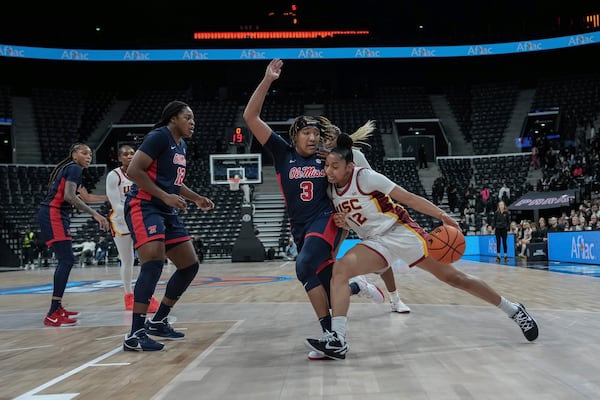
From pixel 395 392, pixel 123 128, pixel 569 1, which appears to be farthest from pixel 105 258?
pixel 569 1

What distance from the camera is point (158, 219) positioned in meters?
4.36

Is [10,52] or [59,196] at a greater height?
[10,52]

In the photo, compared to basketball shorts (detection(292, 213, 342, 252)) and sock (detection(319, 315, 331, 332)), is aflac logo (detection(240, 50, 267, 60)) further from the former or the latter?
sock (detection(319, 315, 331, 332))

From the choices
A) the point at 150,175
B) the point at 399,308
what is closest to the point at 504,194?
the point at 399,308

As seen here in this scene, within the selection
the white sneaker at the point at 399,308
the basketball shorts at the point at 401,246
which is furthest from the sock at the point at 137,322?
the white sneaker at the point at 399,308

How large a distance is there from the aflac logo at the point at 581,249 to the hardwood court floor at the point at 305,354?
266 inches

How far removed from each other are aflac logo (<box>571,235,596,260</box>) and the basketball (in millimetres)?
10312

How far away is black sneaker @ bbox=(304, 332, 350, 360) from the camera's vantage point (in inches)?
143

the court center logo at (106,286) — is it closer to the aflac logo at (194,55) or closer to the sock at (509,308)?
the sock at (509,308)

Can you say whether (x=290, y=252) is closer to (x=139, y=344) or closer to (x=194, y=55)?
(x=194, y=55)

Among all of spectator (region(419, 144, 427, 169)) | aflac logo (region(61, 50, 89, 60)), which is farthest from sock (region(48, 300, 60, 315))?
aflac logo (region(61, 50, 89, 60))

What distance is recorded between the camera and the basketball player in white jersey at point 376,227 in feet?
12.9

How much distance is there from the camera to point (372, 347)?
4102 millimetres

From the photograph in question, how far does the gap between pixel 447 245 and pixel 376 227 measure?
50 cm
